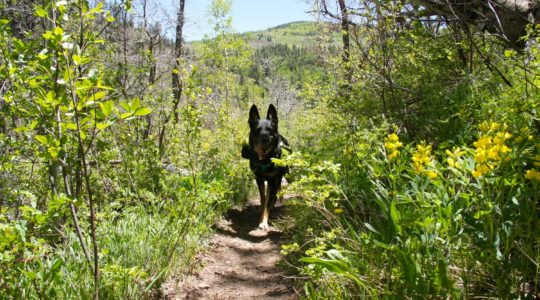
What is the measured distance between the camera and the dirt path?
3.79 meters

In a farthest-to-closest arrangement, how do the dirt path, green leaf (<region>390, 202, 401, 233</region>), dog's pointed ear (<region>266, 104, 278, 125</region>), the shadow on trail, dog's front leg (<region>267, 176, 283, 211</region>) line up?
dog's pointed ear (<region>266, 104, 278, 125</region>) → dog's front leg (<region>267, 176, 283, 211</region>) → the shadow on trail → the dirt path → green leaf (<region>390, 202, 401, 233</region>)

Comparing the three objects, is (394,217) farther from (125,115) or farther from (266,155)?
(266,155)

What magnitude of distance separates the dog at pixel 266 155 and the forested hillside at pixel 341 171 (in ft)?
2.17

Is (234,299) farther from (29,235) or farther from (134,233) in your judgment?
(29,235)

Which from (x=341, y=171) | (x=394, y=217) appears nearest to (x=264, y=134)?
(x=341, y=171)

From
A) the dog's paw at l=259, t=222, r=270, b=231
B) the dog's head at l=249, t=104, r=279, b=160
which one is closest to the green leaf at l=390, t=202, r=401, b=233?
the dog's paw at l=259, t=222, r=270, b=231

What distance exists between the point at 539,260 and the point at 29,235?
2772 millimetres

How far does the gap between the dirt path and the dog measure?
56 centimetres

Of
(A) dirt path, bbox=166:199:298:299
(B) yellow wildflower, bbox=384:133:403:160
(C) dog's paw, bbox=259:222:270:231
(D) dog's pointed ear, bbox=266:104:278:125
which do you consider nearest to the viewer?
(B) yellow wildflower, bbox=384:133:403:160

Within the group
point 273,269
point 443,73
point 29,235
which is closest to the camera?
point 29,235

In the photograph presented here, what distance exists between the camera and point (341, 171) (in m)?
3.99

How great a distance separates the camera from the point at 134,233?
12.5ft

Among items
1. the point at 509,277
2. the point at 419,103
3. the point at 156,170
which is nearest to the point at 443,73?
the point at 419,103

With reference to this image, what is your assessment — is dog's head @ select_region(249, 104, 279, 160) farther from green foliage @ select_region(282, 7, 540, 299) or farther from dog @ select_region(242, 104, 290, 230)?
green foliage @ select_region(282, 7, 540, 299)
